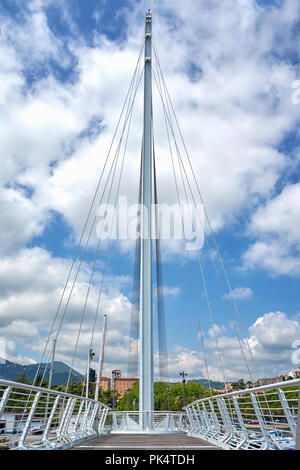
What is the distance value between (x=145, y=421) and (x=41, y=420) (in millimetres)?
7267

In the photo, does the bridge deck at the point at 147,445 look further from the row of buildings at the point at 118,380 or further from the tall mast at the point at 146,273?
the row of buildings at the point at 118,380

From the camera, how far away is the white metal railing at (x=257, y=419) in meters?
3.16

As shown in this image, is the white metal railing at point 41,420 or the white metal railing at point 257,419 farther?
the white metal railing at point 41,420

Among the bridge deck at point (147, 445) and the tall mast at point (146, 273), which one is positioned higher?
the tall mast at point (146, 273)

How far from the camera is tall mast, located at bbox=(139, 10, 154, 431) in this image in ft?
38.5

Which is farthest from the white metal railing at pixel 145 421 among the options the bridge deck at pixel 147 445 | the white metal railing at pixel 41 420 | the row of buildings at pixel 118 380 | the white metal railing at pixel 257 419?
the row of buildings at pixel 118 380

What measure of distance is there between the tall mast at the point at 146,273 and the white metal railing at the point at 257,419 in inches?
113

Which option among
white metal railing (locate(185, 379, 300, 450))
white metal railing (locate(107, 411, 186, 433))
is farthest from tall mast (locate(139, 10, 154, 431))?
white metal railing (locate(185, 379, 300, 450))

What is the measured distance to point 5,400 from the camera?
10.5ft

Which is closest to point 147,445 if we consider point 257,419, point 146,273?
point 257,419

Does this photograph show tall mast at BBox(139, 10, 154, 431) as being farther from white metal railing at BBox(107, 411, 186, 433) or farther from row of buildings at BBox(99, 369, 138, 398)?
row of buildings at BBox(99, 369, 138, 398)

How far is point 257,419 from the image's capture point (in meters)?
3.94

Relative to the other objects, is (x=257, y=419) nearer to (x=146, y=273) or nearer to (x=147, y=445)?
(x=147, y=445)
